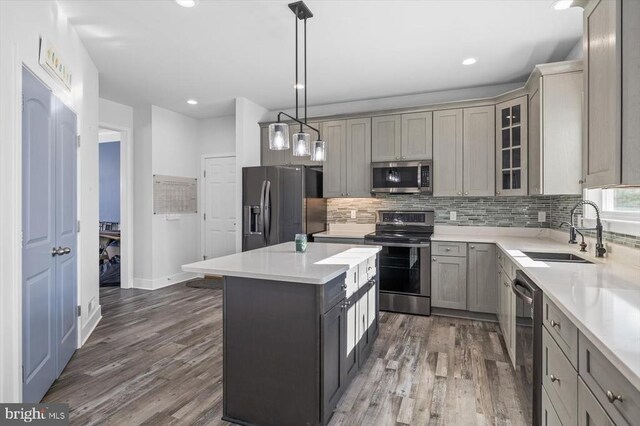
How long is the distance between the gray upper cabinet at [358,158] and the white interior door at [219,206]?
85.1 inches

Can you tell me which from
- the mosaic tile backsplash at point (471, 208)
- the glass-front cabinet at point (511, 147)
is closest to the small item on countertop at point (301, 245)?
the mosaic tile backsplash at point (471, 208)

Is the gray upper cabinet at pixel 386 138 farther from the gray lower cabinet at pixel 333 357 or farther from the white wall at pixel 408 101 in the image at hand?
the gray lower cabinet at pixel 333 357

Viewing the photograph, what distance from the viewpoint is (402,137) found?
172 inches

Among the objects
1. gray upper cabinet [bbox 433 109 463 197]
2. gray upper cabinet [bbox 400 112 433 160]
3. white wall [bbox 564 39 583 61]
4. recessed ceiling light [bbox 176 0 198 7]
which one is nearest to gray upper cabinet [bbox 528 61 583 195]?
white wall [bbox 564 39 583 61]

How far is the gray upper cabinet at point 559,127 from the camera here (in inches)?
116

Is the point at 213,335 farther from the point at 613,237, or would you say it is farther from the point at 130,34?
the point at 613,237

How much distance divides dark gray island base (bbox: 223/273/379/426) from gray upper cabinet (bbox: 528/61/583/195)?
7.31ft

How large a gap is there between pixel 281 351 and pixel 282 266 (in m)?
0.47

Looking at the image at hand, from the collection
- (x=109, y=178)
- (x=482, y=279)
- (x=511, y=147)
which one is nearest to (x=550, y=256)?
(x=482, y=279)

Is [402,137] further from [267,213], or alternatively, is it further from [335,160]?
[267,213]

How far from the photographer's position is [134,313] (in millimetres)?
4031

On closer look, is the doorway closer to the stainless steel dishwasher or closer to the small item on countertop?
the small item on countertop

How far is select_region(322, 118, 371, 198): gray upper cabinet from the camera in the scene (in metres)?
4.57

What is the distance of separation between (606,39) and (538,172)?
1.92m
